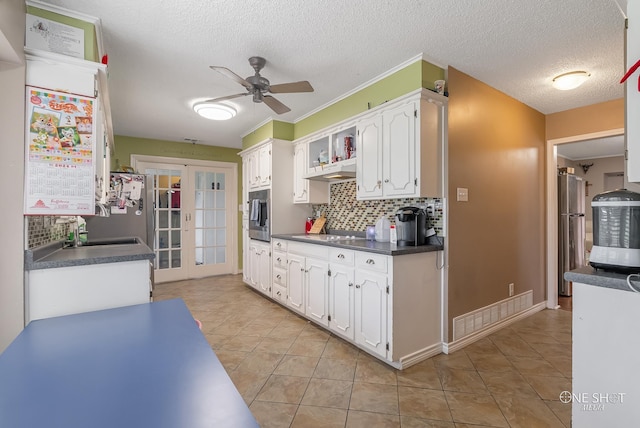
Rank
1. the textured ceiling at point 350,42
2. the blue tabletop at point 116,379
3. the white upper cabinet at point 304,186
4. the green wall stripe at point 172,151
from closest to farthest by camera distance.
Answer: the blue tabletop at point 116,379 → the textured ceiling at point 350,42 → the white upper cabinet at point 304,186 → the green wall stripe at point 172,151

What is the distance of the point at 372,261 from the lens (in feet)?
7.59

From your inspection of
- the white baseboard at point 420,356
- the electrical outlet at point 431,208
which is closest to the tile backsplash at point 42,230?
the white baseboard at point 420,356

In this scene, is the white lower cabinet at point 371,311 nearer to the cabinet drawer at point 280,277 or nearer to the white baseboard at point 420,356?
the white baseboard at point 420,356

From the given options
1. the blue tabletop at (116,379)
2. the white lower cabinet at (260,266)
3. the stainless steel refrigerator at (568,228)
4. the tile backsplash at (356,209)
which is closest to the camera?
the blue tabletop at (116,379)

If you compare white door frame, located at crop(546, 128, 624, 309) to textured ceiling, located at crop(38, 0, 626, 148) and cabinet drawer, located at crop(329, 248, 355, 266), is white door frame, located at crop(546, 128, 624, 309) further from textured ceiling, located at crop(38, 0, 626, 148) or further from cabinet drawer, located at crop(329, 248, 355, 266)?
cabinet drawer, located at crop(329, 248, 355, 266)

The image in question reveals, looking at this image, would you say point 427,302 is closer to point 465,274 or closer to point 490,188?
point 465,274

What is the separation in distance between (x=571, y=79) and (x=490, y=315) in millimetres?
2234

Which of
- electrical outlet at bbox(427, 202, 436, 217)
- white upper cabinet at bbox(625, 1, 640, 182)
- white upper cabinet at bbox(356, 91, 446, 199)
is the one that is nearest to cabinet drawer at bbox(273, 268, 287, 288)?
white upper cabinet at bbox(356, 91, 446, 199)

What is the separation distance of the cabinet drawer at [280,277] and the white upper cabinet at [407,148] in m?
1.45

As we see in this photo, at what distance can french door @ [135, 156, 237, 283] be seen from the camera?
4.96 metres

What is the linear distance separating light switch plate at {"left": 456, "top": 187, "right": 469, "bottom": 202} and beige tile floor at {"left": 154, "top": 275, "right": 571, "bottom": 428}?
4.19 feet

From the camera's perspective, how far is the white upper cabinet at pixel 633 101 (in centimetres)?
111

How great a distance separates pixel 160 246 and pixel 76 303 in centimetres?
376

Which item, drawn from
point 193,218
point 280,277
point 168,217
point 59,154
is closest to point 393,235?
point 280,277
